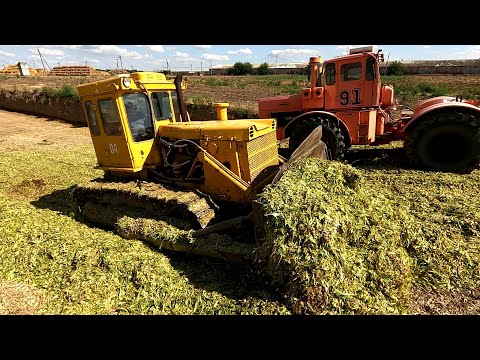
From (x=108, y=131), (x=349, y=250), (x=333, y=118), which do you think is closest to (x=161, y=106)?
(x=108, y=131)

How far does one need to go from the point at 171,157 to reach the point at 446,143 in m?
6.77

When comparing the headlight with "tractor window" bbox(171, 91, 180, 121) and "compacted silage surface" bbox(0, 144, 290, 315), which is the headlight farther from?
"compacted silage surface" bbox(0, 144, 290, 315)

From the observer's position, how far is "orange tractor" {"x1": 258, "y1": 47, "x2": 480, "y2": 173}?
7848 mm

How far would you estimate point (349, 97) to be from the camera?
9.09m

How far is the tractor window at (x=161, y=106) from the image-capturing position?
249 inches

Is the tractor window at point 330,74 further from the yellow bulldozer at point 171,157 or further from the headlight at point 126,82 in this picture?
the headlight at point 126,82

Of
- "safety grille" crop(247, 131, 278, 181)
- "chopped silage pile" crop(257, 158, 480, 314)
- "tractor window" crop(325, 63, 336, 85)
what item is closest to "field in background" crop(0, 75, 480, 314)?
"chopped silage pile" crop(257, 158, 480, 314)

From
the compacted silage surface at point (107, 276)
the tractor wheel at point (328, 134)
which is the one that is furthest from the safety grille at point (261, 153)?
the tractor wheel at point (328, 134)

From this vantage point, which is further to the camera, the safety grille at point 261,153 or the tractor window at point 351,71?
the tractor window at point 351,71

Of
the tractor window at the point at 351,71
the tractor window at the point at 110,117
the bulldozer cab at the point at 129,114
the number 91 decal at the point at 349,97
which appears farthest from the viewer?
the number 91 decal at the point at 349,97

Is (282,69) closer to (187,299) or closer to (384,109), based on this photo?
(384,109)

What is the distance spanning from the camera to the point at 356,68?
8930 millimetres

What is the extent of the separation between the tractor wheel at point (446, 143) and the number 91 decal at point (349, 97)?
1768 millimetres

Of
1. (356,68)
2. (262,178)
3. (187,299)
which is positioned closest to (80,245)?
(187,299)
